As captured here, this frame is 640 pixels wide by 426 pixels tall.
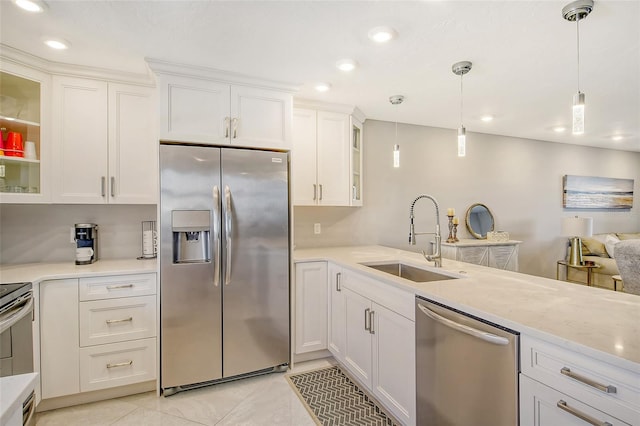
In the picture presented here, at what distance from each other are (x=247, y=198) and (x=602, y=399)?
7.03 ft

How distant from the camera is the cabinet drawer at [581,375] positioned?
2.93 ft

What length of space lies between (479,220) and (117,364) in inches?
170

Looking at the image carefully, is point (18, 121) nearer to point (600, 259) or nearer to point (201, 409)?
point (201, 409)

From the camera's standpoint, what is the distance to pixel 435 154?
161 inches

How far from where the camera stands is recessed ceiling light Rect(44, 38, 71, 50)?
6.46 feet

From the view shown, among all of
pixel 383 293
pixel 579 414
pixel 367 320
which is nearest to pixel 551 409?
pixel 579 414

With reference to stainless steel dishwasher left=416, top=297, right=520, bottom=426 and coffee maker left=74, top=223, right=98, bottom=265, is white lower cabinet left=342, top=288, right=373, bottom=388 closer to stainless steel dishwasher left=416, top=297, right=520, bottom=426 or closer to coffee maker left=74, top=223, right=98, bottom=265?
stainless steel dishwasher left=416, top=297, right=520, bottom=426

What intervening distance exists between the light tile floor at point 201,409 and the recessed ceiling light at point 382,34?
242 centimetres

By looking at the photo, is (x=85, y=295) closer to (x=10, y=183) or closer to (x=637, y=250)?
(x=10, y=183)

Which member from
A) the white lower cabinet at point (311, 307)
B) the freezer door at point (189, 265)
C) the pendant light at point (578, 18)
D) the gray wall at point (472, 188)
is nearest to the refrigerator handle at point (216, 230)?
the freezer door at point (189, 265)

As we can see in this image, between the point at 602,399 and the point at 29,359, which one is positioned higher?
the point at 602,399

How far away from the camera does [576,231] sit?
4.49 m

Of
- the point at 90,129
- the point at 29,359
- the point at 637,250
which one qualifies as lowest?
the point at 29,359

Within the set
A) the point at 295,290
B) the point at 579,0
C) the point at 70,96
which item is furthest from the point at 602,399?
the point at 70,96
